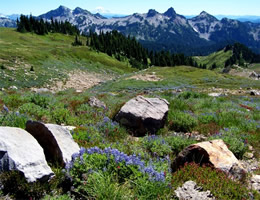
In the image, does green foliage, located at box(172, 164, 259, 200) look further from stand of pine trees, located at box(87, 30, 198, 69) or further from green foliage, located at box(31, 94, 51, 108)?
stand of pine trees, located at box(87, 30, 198, 69)

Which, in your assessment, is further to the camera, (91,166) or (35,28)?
(35,28)

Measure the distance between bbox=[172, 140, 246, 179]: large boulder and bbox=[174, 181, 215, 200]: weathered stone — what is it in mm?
935

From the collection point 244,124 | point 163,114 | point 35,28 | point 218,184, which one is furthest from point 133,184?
point 35,28

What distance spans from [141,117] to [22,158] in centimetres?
495

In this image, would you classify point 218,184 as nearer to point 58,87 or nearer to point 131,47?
point 58,87

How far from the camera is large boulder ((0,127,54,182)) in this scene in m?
3.97

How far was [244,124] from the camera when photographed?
31.3 ft

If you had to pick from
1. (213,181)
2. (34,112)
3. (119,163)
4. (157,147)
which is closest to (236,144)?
(157,147)

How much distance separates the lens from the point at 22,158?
161 inches

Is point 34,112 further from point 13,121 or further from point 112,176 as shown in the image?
point 112,176

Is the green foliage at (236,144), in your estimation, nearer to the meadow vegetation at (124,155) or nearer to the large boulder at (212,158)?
the meadow vegetation at (124,155)

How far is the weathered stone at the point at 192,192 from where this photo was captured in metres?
4.04

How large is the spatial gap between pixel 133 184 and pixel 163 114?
17.0ft

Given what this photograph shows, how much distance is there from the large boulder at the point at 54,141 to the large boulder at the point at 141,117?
11.7ft
